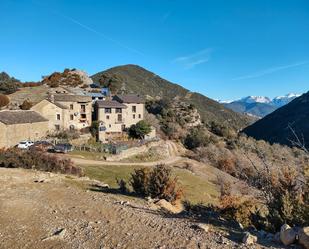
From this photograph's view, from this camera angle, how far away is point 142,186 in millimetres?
16078

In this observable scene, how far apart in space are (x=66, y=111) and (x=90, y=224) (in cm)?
4601

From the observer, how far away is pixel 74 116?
56.2m

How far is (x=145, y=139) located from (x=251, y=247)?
47625 millimetres

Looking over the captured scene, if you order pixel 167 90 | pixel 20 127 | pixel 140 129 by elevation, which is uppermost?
pixel 167 90

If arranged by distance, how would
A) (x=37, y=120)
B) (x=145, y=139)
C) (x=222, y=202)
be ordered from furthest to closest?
(x=145, y=139)
(x=37, y=120)
(x=222, y=202)

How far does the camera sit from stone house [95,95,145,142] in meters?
57.1

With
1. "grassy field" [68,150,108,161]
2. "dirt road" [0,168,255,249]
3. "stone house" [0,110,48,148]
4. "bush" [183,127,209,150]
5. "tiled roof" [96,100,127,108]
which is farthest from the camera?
"bush" [183,127,209,150]

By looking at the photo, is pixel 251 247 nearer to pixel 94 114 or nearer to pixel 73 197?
pixel 73 197

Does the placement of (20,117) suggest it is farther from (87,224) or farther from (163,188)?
(87,224)

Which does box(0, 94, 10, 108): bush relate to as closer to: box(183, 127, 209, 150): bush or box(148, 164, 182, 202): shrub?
box(183, 127, 209, 150): bush

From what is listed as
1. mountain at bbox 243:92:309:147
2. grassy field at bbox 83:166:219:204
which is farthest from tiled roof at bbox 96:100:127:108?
mountain at bbox 243:92:309:147

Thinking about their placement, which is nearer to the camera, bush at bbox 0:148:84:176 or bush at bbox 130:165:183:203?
bush at bbox 130:165:183:203

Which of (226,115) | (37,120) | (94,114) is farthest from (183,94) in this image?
(37,120)

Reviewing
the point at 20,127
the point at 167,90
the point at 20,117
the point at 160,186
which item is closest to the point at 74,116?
the point at 20,117
